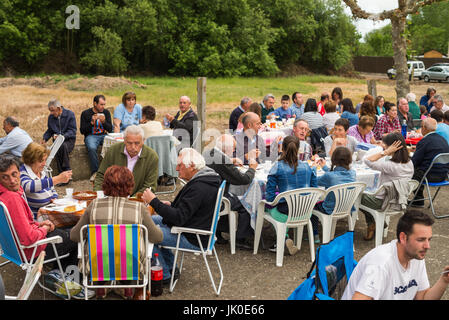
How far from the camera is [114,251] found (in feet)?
11.9

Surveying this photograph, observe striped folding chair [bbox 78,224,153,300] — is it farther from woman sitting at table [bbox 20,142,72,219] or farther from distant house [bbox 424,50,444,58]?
distant house [bbox 424,50,444,58]

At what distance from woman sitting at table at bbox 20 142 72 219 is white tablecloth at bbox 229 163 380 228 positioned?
2048 mm

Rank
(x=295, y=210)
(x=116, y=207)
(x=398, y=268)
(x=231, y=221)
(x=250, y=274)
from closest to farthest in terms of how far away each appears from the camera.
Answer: (x=398, y=268)
(x=116, y=207)
(x=250, y=274)
(x=295, y=210)
(x=231, y=221)

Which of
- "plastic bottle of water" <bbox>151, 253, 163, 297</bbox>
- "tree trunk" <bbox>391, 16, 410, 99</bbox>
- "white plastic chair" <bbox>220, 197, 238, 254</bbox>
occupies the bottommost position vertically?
"plastic bottle of water" <bbox>151, 253, 163, 297</bbox>

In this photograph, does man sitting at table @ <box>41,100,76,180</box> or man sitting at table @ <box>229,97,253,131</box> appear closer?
man sitting at table @ <box>41,100,76,180</box>

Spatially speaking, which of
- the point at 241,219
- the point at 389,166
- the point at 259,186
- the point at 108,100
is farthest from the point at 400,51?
the point at 108,100

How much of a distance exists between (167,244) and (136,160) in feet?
4.72

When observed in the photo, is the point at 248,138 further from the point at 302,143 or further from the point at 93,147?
the point at 93,147

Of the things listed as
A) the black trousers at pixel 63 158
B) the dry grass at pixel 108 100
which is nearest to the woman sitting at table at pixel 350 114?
the black trousers at pixel 63 158

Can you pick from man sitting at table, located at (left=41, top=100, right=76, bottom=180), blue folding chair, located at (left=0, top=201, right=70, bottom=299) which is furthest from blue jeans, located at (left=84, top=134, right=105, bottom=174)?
blue folding chair, located at (left=0, top=201, right=70, bottom=299)

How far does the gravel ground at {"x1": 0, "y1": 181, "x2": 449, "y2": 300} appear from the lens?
454 cm

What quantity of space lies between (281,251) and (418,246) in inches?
101

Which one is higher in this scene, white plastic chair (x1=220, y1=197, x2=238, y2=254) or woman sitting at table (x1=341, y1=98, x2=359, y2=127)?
woman sitting at table (x1=341, y1=98, x2=359, y2=127)

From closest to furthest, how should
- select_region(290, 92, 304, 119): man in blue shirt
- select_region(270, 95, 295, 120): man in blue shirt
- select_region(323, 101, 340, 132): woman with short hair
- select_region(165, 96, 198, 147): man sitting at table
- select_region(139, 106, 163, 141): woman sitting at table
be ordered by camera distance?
select_region(139, 106, 163, 141): woman sitting at table, select_region(165, 96, 198, 147): man sitting at table, select_region(323, 101, 340, 132): woman with short hair, select_region(270, 95, 295, 120): man in blue shirt, select_region(290, 92, 304, 119): man in blue shirt
